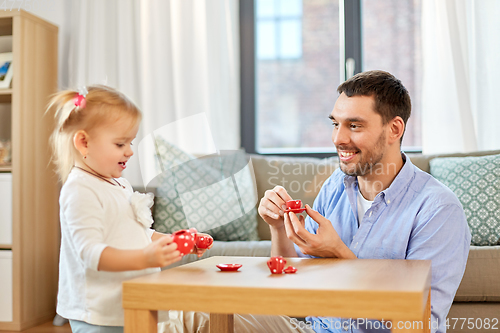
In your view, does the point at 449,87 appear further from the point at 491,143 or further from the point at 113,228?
the point at 113,228

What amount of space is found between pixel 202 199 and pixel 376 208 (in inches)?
46.5

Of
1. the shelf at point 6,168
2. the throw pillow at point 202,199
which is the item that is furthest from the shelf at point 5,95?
the throw pillow at point 202,199

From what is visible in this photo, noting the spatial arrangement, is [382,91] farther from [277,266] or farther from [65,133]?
[65,133]

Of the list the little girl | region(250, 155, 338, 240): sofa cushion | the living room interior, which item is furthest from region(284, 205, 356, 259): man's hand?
region(250, 155, 338, 240): sofa cushion

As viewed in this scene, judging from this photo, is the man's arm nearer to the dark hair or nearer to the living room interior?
the dark hair

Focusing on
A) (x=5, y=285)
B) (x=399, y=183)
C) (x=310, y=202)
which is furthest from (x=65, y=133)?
(x=5, y=285)

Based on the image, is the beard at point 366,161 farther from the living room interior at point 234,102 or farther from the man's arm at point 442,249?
the living room interior at point 234,102

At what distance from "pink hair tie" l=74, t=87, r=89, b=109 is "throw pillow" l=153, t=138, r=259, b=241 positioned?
50.7 inches

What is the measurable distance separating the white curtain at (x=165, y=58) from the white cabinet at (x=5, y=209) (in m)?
0.79

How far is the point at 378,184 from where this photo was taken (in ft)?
4.83

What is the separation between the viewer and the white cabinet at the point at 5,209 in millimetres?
2502

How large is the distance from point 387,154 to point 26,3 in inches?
97.6

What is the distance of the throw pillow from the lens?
2.38 m

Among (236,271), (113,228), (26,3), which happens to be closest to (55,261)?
(26,3)
